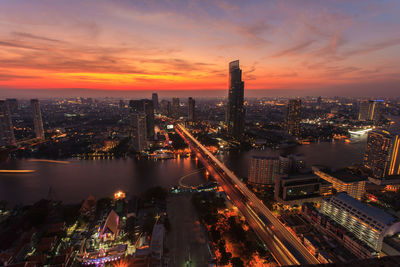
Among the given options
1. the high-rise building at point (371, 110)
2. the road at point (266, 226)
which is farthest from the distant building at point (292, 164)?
the high-rise building at point (371, 110)

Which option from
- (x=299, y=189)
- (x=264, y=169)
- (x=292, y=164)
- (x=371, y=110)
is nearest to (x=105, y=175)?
(x=264, y=169)

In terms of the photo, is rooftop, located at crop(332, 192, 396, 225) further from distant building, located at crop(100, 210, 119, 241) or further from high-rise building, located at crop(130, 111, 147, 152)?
high-rise building, located at crop(130, 111, 147, 152)

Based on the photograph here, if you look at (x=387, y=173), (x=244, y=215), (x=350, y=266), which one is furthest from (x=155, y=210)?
(x=387, y=173)

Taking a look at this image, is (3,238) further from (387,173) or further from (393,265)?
(387,173)

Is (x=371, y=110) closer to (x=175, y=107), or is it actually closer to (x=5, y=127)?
(x=175, y=107)

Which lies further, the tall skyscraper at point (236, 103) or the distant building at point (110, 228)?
the tall skyscraper at point (236, 103)

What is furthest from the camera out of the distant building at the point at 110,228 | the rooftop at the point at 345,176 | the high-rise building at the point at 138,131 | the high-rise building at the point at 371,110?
the high-rise building at the point at 371,110

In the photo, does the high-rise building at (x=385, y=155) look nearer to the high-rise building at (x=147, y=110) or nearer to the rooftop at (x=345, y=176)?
the rooftop at (x=345, y=176)
